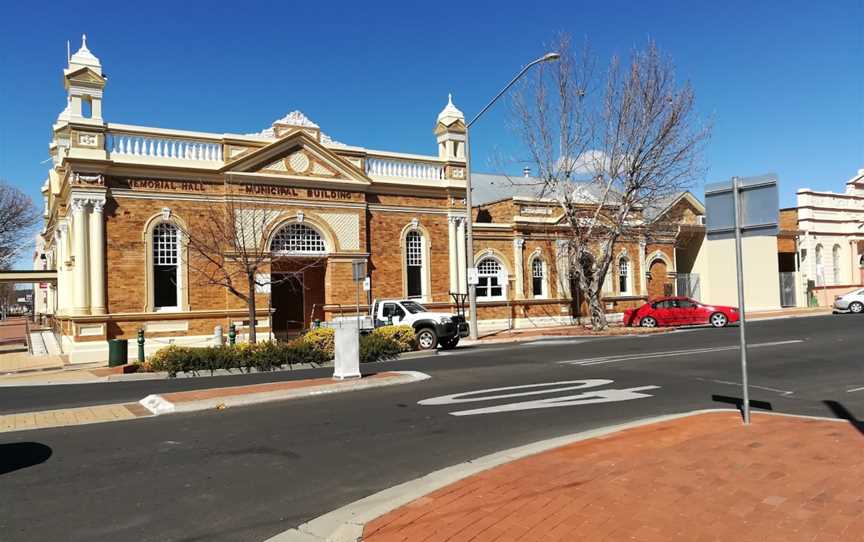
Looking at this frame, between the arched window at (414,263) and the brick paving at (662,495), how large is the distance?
2119 centimetres

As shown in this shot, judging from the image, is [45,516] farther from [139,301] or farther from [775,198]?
[139,301]

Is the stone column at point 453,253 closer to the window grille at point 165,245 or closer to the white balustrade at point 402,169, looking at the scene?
the white balustrade at point 402,169

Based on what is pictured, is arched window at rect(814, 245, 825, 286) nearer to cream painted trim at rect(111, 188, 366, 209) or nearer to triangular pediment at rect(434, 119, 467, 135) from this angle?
triangular pediment at rect(434, 119, 467, 135)

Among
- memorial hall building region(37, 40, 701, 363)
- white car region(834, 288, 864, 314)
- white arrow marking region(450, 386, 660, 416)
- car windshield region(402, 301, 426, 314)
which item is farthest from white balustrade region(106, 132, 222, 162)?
white car region(834, 288, 864, 314)

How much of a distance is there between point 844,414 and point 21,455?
1029 cm

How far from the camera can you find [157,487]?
5.97 metres

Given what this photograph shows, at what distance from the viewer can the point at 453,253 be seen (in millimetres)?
28688

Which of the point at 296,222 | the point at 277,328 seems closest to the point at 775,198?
the point at 296,222

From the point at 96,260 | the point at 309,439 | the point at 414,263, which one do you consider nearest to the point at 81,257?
the point at 96,260

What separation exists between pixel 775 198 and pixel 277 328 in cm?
2404

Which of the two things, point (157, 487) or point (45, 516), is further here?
point (157, 487)

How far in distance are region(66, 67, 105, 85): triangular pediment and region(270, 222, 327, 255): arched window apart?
7.83 meters

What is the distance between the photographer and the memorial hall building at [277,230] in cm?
2150

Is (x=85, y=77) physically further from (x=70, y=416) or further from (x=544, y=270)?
(x=544, y=270)
